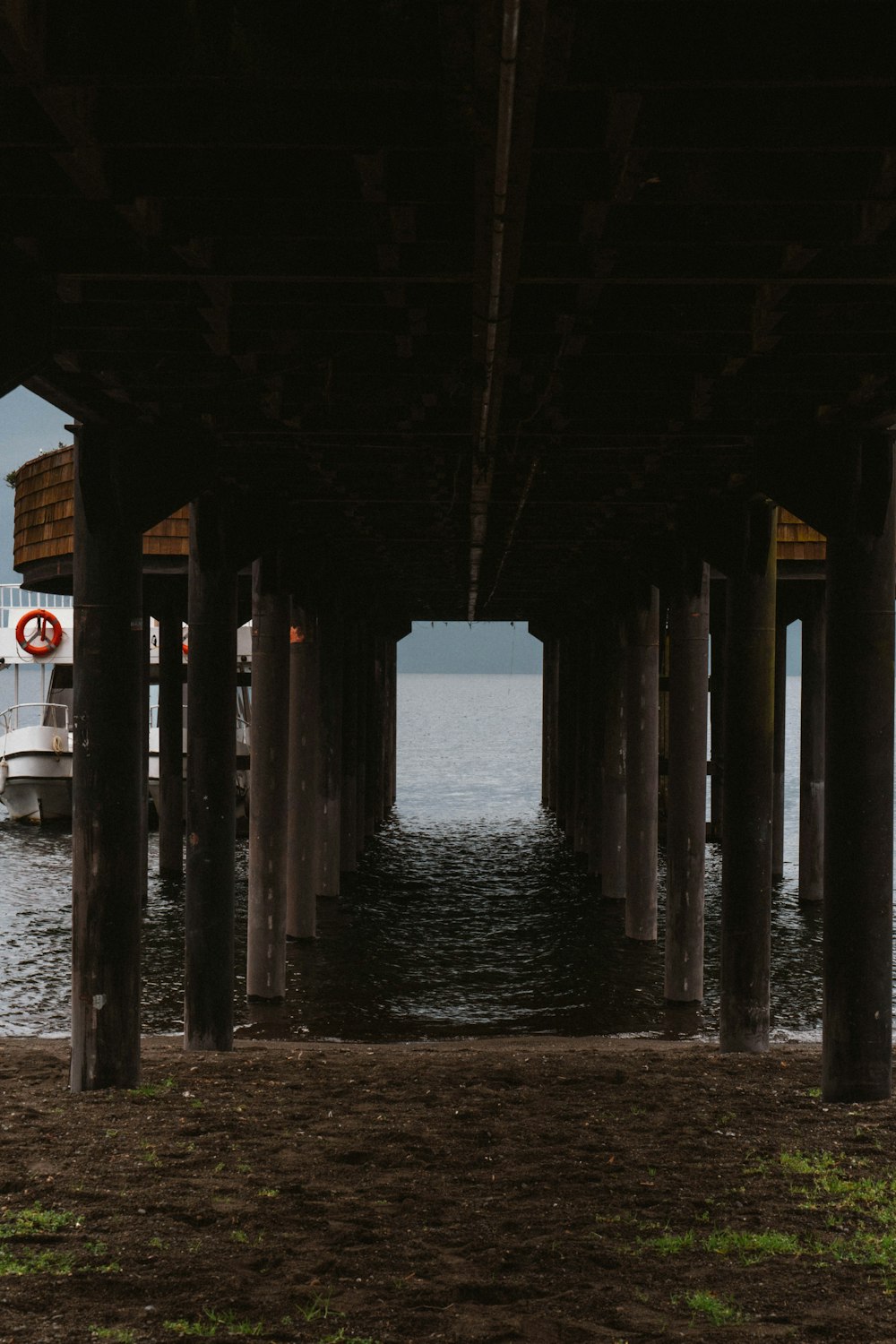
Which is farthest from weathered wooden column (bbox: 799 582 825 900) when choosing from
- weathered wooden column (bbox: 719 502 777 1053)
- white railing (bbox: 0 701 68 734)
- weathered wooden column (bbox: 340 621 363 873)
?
white railing (bbox: 0 701 68 734)

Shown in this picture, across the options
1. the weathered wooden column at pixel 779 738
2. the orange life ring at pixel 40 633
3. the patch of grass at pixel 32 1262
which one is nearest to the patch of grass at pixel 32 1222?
the patch of grass at pixel 32 1262

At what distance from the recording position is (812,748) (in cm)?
2502

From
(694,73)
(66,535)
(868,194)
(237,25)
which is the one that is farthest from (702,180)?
(66,535)

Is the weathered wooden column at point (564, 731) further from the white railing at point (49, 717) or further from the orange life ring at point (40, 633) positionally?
the white railing at point (49, 717)

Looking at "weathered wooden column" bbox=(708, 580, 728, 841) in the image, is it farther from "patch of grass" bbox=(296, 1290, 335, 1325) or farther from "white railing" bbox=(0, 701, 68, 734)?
"patch of grass" bbox=(296, 1290, 335, 1325)

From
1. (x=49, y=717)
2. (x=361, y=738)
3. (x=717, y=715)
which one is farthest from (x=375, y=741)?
(x=49, y=717)

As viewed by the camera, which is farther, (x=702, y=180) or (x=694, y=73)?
(x=702, y=180)

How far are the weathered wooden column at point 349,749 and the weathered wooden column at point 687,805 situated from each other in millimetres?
11572

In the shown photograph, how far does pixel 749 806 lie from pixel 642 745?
7.39 metres

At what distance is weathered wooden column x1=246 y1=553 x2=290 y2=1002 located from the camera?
16359 mm

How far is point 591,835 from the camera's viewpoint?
94.1 ft

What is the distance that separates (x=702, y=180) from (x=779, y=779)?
2751 centimetres

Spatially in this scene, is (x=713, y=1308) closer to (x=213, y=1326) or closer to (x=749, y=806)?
(x=213, y=1326)

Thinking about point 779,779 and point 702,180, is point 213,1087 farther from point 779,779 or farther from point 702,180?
point 779,779
